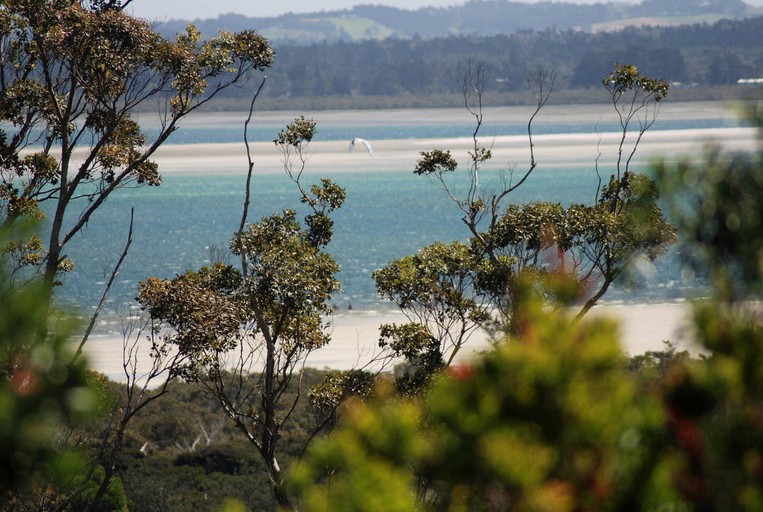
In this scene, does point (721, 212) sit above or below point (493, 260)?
above

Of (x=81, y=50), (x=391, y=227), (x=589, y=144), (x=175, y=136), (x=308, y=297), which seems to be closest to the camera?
(x=308, y=297)

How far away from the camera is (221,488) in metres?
15.8

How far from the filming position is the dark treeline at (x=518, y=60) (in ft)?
413

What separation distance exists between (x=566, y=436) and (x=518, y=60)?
151 metres

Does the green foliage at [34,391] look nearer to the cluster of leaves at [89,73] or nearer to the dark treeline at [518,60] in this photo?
the cluster of leaves at [89,73]

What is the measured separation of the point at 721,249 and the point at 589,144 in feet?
248

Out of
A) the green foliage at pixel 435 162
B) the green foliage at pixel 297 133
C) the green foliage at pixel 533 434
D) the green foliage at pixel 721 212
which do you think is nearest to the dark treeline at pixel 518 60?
the green foliage at pixel 435 162

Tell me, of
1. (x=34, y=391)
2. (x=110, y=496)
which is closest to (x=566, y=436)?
(x=34, y=391)

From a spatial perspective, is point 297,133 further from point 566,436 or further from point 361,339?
point 361,339

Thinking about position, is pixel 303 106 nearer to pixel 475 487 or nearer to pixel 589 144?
pixel 589 144

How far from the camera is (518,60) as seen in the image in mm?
149875

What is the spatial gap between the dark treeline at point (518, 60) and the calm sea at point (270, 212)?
46.8 metres

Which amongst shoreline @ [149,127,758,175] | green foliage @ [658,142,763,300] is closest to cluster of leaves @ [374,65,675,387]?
green foliage @ [658,142,763,300]

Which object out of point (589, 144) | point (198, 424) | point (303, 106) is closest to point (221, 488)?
point (198, 424)
